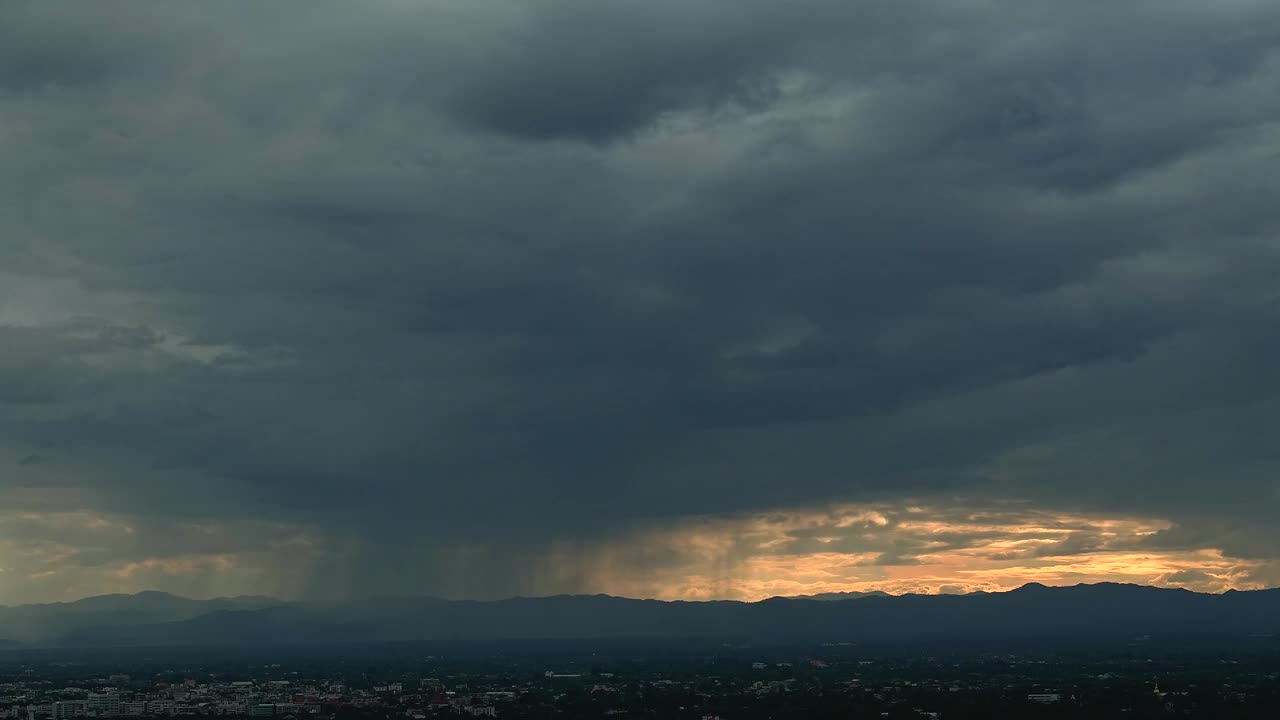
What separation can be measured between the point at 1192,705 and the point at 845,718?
50779 millimetres

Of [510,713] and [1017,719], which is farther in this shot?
[510,713]

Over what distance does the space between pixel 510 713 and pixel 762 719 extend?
3815 cm

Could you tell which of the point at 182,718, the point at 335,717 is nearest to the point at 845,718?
the point at 335,717

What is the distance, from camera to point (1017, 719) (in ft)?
569

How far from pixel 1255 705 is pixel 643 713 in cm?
8157

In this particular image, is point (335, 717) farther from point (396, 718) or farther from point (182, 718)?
point (182, 718)

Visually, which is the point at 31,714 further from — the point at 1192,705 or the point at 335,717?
the point at 1192,705

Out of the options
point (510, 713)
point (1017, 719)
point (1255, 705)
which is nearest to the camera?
point (1017, 719)

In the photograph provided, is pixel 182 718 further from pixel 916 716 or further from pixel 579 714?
pixel 916 716

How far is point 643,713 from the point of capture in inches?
7643

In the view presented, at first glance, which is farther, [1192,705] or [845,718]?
[1192,705]

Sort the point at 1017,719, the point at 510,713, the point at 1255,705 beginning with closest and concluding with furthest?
the point at 1017,719
the point at 1255,705
the point at 510,713

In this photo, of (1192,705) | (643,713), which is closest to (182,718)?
(643,713)

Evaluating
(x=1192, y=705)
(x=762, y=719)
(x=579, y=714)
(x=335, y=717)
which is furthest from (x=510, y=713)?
(x=1192, y=705)
